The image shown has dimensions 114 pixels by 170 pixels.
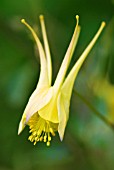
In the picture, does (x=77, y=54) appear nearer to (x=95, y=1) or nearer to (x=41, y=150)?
(x=95, y=1)

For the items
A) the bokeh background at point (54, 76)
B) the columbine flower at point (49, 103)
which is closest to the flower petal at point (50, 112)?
the columbine flower at point (49, 103)

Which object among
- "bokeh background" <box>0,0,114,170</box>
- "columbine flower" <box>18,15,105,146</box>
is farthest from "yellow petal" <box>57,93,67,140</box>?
"bokeh background" <box>0,0,114,170</box>

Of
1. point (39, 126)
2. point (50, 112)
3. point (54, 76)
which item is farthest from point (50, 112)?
point (54, 76)

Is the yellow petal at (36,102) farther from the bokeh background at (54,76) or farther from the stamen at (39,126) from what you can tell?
the bokeh background at (54,76)

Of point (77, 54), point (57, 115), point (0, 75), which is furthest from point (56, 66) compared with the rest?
point (57, 115)

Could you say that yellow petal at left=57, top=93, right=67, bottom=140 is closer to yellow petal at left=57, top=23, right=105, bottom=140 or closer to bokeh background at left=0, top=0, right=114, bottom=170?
yellow petal at left=57, top=23, right=105, bottom=140

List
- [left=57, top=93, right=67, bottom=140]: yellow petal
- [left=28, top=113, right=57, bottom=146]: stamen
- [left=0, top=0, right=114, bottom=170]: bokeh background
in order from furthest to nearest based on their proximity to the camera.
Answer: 1. [left=0, top=0, right=114, bottom=170]: bokeh background
2. [left=28, top=113, right=57, bottom=146]: stamen
3. [left=57, top=93, right=67, bottom=140]: yellow petal
